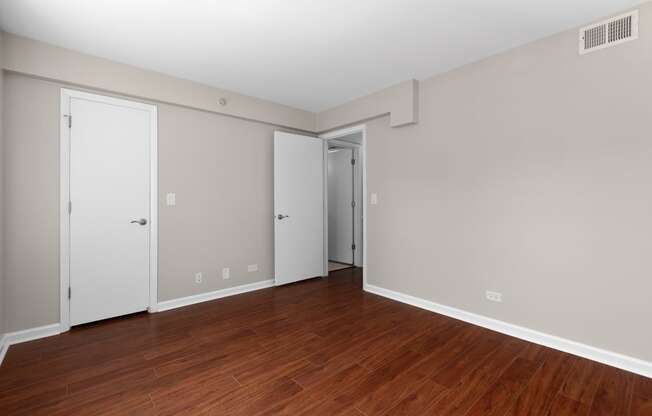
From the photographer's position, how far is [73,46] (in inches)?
101

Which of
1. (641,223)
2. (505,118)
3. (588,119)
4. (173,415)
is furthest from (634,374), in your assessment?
(173,415)

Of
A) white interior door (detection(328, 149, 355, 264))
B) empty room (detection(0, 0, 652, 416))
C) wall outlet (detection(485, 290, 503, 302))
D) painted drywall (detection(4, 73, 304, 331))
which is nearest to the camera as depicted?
empty room (detection(0, 0, 652, 416))

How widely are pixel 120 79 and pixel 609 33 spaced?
159 inches

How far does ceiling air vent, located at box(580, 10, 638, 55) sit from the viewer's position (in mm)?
2045

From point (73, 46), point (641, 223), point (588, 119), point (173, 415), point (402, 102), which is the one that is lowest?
point (173, 415)

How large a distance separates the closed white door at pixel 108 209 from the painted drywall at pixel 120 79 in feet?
0.64

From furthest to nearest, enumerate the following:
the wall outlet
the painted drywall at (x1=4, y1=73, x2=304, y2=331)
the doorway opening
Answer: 1. the doorway opening
2. the wall outlet
3. the painted drywall at (x1=4, y1=73, x2=304, y2=331)

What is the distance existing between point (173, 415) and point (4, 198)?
2.27m

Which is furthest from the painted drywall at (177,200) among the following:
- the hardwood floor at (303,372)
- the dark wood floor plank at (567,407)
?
the dark wood floor plank at (567,407)

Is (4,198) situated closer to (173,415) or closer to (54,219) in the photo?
(54,219)

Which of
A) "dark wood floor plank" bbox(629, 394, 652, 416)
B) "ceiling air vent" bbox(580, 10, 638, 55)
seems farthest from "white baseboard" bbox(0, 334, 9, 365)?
"ceiling air vent" bbox(580, 10, 638, 55)

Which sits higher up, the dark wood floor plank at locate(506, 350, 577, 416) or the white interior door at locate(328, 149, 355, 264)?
the white interior door at locate(328, 149, 355, 264)

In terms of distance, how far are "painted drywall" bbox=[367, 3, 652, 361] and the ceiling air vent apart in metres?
0.04

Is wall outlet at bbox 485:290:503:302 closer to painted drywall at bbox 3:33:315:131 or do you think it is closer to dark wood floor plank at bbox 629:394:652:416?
dark wood floor plank at bbox 629:394:652:416
